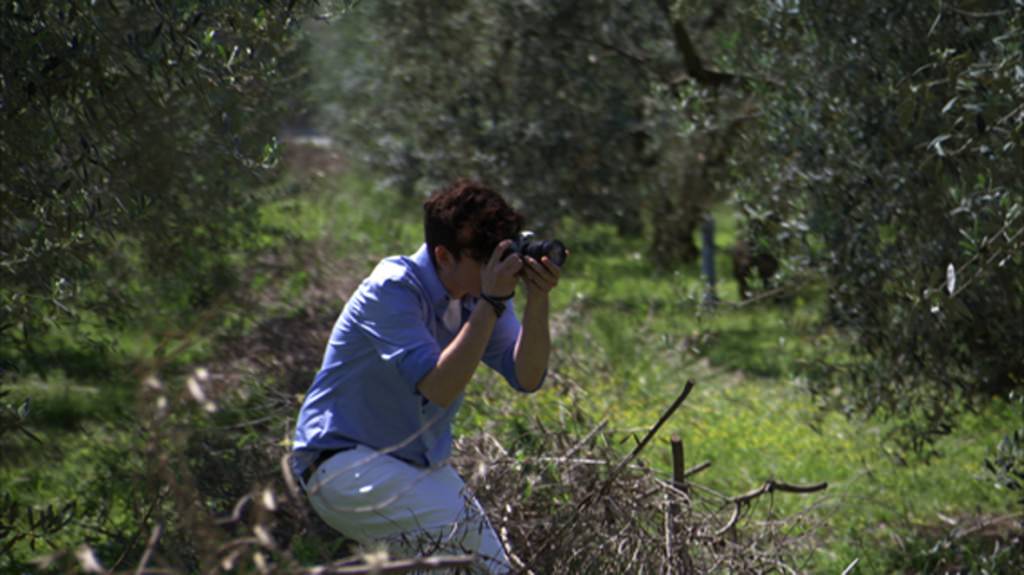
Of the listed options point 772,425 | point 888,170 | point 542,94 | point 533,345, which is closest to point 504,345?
point 533,345

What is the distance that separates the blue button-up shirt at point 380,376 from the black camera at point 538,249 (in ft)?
0.94

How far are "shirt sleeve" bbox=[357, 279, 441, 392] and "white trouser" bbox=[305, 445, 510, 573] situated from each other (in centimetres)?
25

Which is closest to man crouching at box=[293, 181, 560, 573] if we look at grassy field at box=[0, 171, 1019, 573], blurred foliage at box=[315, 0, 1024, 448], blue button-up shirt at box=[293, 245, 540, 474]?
blue button-up shirt at box=[293, 245, 540, 474]

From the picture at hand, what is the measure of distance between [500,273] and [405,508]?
0.69m

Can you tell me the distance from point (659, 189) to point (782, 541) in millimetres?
9519

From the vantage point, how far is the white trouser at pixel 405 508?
12.9ft

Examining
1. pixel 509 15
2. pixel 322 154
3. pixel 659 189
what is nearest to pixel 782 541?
pixel 509 15

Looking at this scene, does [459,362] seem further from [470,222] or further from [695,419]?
[695,419]

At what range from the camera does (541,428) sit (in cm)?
505

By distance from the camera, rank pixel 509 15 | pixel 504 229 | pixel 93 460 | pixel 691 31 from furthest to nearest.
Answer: pixel 691 31
pixel 509 15
pixel 93 460
pixel 504 229

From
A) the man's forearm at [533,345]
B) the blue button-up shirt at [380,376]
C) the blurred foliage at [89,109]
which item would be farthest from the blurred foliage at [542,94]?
the blue button-up shirt at [380,376]

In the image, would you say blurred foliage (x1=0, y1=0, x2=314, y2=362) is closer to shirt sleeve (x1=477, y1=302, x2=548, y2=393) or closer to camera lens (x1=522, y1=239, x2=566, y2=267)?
shirt sleeve (x1=477, y1=302, x2=548, y2=393)

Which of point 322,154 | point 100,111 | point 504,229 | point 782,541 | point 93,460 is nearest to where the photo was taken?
point 504,229

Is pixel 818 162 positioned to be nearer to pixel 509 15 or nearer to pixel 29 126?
pixel 29 126
